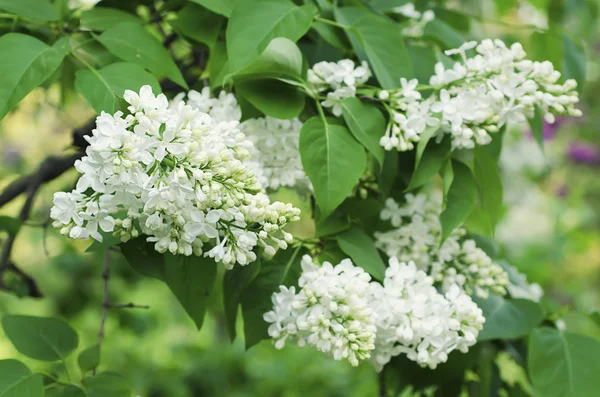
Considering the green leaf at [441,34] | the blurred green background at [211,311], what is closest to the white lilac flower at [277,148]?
the green leaf at [441,34]

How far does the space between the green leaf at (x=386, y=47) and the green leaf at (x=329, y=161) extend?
0.12 metres

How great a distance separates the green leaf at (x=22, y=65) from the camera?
0.69 meters

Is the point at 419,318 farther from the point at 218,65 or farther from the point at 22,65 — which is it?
the point at 22,65

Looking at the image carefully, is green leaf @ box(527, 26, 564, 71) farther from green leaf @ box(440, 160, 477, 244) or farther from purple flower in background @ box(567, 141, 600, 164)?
purple flower in background @ box(567, 141, 600, 164)

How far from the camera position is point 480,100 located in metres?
0.80

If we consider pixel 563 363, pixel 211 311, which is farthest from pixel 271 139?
pixel 211 311

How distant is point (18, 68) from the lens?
0.71 metres

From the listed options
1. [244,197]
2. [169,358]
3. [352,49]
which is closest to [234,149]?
[244,197]

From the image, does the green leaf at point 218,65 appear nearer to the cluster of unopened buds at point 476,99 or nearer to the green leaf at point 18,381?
the cluster of unopened buds at point 476,99

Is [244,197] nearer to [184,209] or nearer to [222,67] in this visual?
[184,209]

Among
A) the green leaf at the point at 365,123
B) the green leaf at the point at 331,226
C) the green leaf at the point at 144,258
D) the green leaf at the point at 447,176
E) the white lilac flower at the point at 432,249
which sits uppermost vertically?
the green leaf at the point at 365,123

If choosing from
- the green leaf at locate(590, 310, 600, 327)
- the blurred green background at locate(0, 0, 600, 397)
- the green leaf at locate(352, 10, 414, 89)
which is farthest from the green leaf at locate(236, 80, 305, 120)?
the blurred green background at locate(0, 0, 600, 397)

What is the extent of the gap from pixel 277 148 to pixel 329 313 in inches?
8.9

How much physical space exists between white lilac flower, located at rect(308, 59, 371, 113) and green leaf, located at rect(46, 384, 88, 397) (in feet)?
1.58
